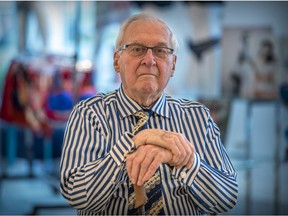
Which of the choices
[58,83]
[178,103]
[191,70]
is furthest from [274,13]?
[178,103]

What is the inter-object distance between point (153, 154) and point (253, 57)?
3016mm

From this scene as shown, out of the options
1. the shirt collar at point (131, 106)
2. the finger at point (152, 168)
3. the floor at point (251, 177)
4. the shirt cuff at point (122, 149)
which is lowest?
the floor at point (251, 177)

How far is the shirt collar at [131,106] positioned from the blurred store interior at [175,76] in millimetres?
2136

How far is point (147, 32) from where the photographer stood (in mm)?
1662

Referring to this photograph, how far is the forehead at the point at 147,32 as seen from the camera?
166 centimetres

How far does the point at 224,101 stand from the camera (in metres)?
4.18

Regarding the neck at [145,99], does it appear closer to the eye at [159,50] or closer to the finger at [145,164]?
the eye at [159,50]

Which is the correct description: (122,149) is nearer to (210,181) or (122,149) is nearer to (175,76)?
(210,181)

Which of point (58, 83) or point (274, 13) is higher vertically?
point (274, 13)

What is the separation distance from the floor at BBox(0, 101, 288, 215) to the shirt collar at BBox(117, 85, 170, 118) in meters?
2.45

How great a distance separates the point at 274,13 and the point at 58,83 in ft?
7.09

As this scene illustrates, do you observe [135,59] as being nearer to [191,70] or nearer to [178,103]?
[178,103]

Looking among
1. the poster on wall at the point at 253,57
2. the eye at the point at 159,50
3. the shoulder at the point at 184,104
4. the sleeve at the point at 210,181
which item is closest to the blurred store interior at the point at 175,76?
the poster on wall at the point at 253,57

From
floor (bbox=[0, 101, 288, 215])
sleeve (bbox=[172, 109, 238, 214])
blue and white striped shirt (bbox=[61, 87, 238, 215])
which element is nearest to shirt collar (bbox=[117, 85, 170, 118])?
blue and white striped shirt (bbox=[61, 87, 238, 215])
